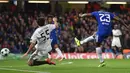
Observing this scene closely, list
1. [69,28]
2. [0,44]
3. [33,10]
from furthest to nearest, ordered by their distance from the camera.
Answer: [33,10]
[69,28]
[0,44]

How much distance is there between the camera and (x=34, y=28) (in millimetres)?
33000

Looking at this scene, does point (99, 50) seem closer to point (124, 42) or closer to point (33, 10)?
point (124, 42)

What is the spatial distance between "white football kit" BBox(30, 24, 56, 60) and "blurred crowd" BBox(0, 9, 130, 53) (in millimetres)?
13319

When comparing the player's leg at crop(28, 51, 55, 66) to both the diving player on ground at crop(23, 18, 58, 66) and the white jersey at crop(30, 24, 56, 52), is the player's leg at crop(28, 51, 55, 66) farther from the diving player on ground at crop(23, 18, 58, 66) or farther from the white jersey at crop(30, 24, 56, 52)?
the white jersey at crop(30, 24, 56, 52)

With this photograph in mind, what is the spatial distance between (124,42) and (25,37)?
6.54m

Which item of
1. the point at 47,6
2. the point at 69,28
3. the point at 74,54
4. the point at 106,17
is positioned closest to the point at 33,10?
the point at 47,6

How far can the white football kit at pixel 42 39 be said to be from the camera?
Answer: 675 inches

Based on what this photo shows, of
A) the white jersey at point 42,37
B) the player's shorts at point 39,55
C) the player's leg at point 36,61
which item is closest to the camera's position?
the white jersey at point 42,37

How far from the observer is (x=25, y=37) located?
107 ft

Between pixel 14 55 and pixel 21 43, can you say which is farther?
pixel 21 43

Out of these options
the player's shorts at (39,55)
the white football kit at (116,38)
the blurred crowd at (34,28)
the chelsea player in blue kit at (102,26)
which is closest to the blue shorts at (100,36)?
the chelsea player in blue kit at (102,26)

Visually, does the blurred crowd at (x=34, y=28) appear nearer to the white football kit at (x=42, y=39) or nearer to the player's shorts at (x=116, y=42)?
the player's shorts at (x=116, y=42)

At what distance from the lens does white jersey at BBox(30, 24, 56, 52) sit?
17141mm

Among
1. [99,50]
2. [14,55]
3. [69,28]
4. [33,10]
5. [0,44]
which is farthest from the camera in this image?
[33,10]
